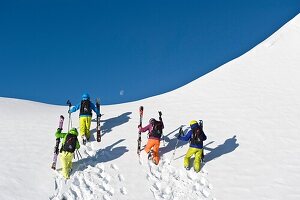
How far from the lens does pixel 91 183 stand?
13.2 meters

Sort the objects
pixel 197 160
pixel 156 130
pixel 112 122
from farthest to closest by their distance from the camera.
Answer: pixel 112 122 → pixel 156 130 → pixel 197 160

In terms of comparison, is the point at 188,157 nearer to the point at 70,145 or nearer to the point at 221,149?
the point at 221,149

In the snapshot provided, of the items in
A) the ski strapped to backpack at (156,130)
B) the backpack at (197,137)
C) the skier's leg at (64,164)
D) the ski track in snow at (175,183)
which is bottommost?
the ski track in snow at (175,183)

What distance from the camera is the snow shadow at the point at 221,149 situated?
16141 mm

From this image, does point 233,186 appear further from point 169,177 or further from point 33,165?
point 33,165

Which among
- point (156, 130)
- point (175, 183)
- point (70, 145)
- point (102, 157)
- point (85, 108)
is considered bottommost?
point (175, 183)

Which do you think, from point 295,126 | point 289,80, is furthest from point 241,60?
point 295,126

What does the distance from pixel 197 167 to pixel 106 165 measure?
286 cm

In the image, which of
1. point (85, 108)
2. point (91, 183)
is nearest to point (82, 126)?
point (85, 108)

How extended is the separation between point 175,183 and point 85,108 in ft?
14.9

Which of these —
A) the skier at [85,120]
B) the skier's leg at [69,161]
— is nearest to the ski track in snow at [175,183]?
the skier's leg at [69,161]

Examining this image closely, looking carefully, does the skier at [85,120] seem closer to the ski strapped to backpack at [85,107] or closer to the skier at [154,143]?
the ski strapped to backpack at [85,107]

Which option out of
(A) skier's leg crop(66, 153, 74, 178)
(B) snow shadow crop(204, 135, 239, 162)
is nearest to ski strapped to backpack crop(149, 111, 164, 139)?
(B) snow shadow crop(204, 135, 239, 162)

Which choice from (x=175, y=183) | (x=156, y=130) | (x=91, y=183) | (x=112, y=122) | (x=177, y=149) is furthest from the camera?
(x=112, y=122)
